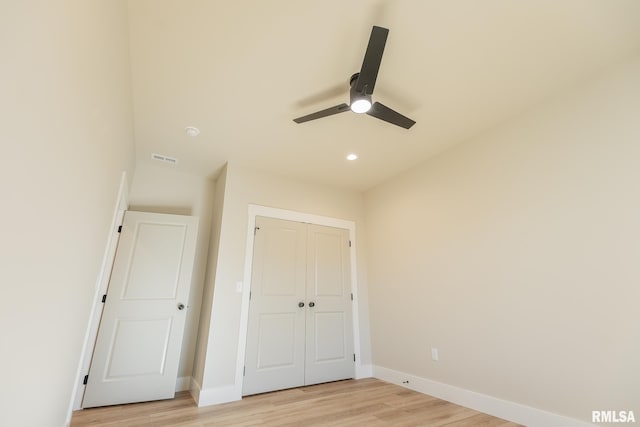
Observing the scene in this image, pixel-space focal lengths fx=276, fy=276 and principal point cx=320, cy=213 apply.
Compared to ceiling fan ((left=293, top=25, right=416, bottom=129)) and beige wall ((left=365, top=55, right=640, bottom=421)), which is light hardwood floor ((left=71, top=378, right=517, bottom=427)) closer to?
beige wall ((left=365, top=55, right=640, bottom=421))

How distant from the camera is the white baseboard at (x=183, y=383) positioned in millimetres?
3217

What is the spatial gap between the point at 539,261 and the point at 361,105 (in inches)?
77.7

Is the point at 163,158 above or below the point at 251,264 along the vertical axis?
above

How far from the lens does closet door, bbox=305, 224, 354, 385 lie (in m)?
3.54

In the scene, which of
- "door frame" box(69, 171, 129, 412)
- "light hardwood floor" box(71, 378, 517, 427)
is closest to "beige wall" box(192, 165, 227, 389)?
"light hardwood floor" box(71, 378, 517, 427)

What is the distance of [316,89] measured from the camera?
2344 millimetres

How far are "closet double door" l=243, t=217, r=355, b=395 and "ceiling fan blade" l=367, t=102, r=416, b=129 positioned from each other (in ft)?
6.69

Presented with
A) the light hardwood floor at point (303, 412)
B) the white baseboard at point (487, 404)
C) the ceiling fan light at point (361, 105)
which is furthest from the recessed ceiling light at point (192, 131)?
the white baseboard at point (487, 404)

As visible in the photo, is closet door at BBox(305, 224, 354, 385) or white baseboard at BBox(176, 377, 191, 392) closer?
white baseboard at BBox(176, 377, 191, 392)

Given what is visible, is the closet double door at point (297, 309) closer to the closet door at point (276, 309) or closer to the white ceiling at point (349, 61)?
the closet door at point (276, 309)

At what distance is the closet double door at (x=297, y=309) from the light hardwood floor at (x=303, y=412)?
302mm

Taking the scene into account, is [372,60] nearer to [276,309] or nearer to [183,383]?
[276,309]

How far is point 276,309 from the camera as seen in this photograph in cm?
343

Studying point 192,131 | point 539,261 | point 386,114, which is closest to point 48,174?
point 386,114
